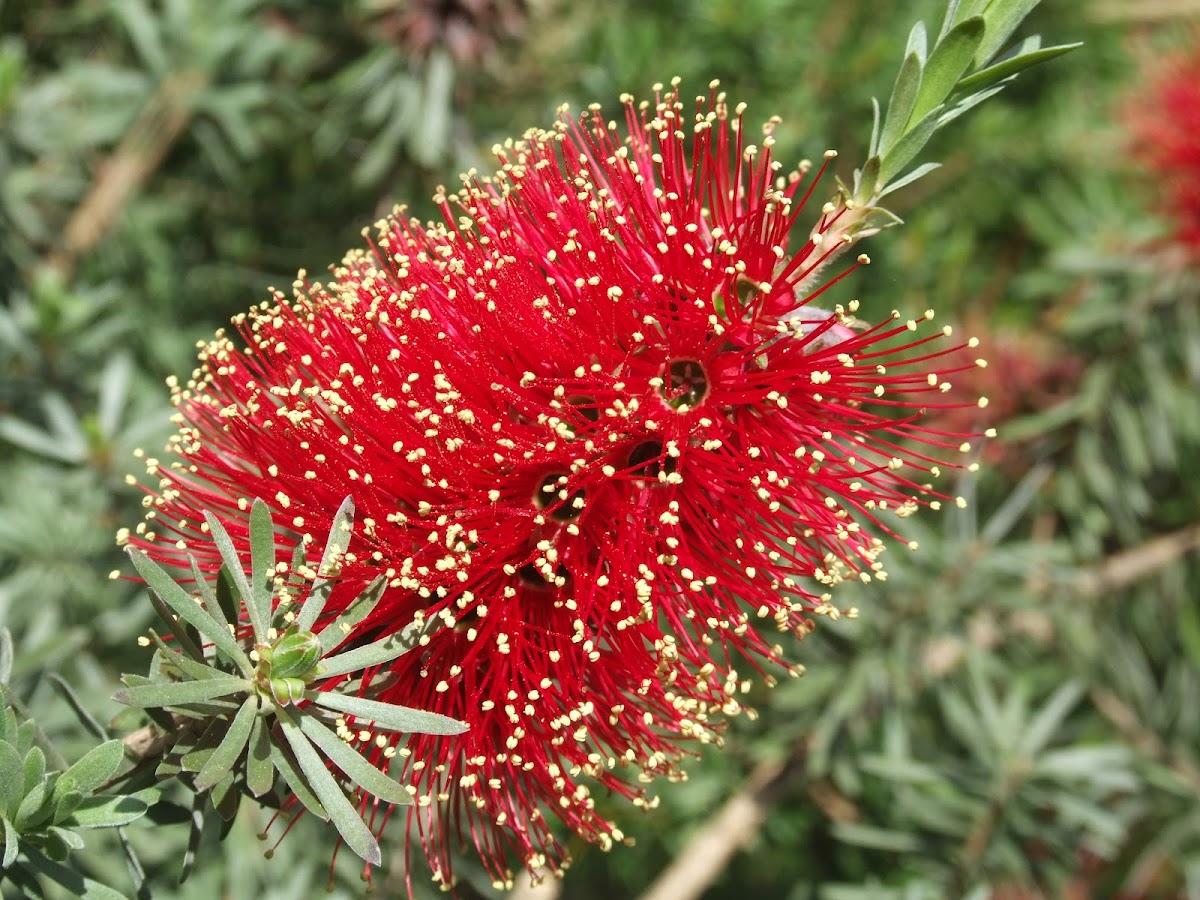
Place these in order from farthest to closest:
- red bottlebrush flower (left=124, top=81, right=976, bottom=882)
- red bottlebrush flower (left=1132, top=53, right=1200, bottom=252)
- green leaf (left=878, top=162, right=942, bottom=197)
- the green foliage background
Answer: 1. red bottlebrush flower (left=1132, top=53, right=1200, bottom=252)
2. the green foliage background
3. red bottlebrush flower (left=124, top=81, right=976, bottom=882)
4. green leaf (left=878, top=162, right=942, bottom=197)

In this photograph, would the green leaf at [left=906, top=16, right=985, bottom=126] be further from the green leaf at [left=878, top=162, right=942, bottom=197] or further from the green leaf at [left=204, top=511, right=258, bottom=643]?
the green leaf at [left=204, top=511, right=258, bottom=643]

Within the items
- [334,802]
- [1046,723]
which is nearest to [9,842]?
[334,802]

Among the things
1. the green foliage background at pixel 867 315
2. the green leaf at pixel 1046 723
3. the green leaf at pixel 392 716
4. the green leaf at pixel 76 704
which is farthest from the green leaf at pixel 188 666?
the green leaf at pixel 1046 723

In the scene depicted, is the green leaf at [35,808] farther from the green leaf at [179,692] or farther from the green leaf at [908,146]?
the green leaf at [908,146]

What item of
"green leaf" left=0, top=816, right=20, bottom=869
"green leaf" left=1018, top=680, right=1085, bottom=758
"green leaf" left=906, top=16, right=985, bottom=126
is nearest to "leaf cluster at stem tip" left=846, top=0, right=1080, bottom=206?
"green leaf" left=906, top=16, right=985, bottom=126

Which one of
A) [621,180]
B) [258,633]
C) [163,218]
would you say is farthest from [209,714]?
[163,218]

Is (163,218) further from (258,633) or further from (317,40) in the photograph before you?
(258,633)
